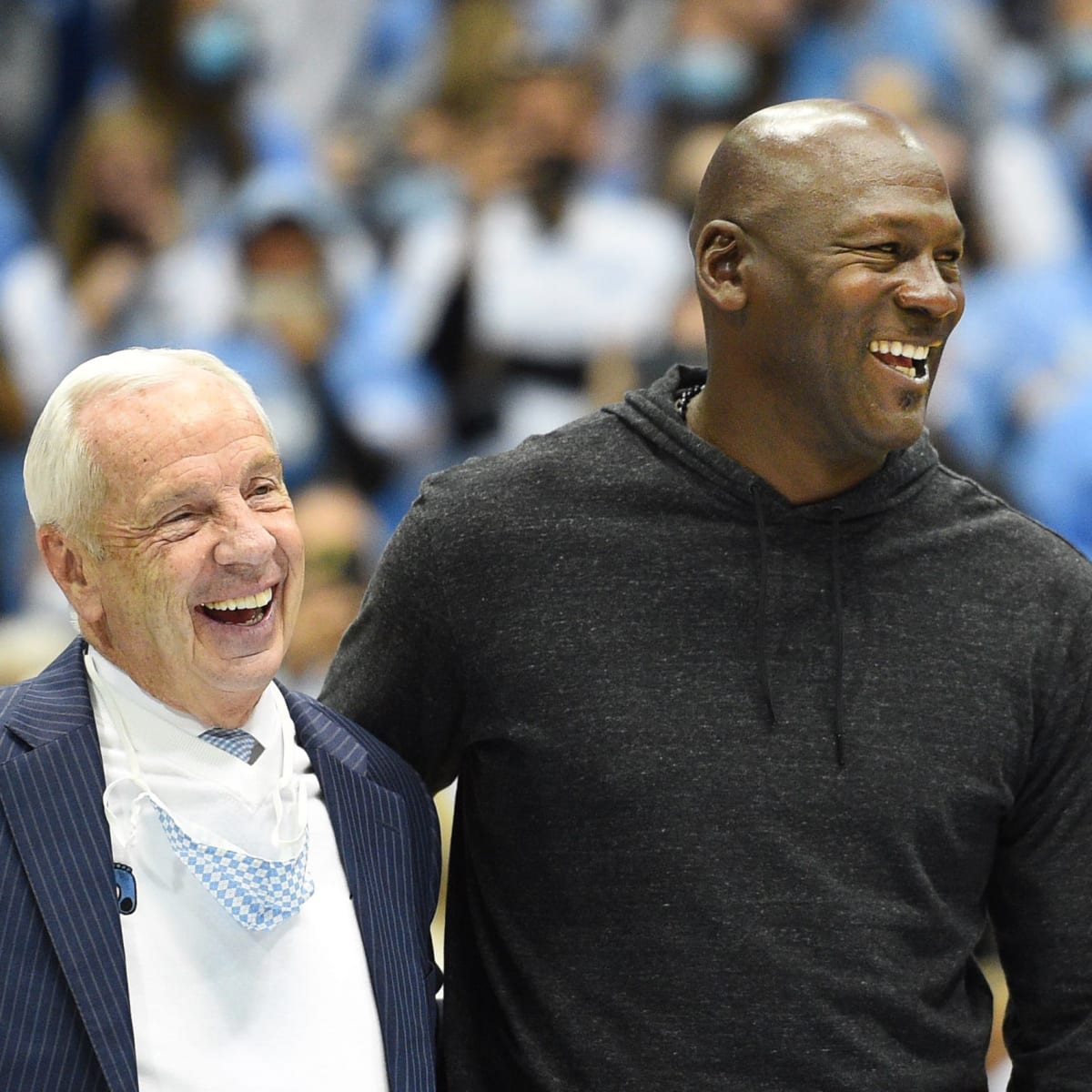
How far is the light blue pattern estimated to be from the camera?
6.07 feet

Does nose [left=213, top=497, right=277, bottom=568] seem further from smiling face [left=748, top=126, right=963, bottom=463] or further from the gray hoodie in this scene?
smiling face [left=748, top=126, right=963, bottom=463]

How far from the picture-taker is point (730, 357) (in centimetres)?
214

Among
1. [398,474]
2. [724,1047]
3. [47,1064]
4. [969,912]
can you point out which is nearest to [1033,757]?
[969,912]

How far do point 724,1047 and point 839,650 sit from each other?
0.44 metres

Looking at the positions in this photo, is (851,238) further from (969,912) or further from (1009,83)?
(1009,83)

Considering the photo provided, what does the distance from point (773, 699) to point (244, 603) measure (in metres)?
0.58

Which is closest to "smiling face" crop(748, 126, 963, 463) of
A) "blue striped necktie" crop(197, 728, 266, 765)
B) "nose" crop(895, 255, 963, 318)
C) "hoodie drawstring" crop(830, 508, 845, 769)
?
"nose" crop(895, 255, 963, 318)

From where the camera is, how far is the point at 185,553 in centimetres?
186

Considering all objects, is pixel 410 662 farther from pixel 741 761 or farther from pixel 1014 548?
pixel 1014 548

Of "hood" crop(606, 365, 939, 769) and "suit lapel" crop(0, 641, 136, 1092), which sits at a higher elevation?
"hood" crop(606, 365, 939, 769)

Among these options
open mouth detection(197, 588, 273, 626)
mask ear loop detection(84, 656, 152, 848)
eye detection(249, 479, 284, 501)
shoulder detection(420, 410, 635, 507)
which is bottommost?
mask ear loop detection(84, 656, 152, 848)

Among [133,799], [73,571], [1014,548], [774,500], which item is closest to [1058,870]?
[1014,548]

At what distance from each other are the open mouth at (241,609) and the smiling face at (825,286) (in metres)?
0.57

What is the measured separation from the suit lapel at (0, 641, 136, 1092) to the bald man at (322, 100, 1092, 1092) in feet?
1.44
